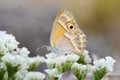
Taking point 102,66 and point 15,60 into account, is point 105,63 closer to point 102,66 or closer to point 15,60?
point 102,66

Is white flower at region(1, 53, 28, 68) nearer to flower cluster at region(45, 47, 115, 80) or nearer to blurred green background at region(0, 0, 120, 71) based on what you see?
flower cluster at region(45, 47, 115, 80)

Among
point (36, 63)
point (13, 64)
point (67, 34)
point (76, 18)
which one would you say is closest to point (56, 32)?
point (67, 34)

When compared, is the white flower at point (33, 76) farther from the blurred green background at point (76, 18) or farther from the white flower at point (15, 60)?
the blurred green background at point (76, 18)

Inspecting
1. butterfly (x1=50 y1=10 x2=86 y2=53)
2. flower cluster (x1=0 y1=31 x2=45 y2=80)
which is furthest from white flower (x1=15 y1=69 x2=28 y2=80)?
butterfly (x1=50 y1=10 x2=86 y2=53)

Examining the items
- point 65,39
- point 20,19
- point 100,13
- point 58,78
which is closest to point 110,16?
point 100,13

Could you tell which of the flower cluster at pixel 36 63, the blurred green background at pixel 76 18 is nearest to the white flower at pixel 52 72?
the flower cluster at pixel 36 63

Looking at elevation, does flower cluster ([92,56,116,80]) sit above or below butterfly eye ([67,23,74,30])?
below
